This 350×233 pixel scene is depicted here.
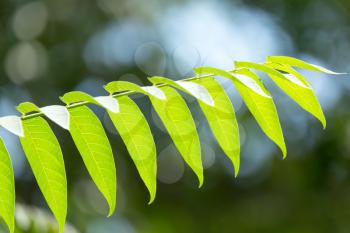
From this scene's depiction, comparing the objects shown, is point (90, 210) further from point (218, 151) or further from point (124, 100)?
point (124, 100)

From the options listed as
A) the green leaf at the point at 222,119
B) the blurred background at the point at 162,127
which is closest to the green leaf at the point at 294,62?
the green leaf at the point at 222,119

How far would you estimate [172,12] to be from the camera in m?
9.50

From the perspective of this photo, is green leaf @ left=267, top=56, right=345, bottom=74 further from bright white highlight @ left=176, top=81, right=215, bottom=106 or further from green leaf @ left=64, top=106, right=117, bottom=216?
green leaf @ left=64, top=106, right=117, bottom=216

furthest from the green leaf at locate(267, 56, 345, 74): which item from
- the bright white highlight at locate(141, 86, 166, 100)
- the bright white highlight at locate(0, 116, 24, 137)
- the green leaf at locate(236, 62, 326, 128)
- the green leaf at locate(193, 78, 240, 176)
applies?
the bright white highlight at locate(0, 116, 24, 137)

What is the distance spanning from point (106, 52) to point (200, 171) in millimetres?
7736

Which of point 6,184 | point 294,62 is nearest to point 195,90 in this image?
point 294,62

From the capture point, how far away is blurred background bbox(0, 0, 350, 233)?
7660 millimetres

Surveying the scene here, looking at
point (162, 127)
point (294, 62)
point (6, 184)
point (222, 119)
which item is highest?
point (294, 62)

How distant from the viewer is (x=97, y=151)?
51.2 inches

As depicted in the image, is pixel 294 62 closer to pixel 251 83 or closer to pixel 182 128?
pixel 251 83

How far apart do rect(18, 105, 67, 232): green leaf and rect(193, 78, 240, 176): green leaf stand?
0.90ft

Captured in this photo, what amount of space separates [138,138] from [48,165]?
17 centimetres

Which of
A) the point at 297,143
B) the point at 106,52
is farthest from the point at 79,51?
the point at 297,143

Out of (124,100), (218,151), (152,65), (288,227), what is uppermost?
(124,100)
